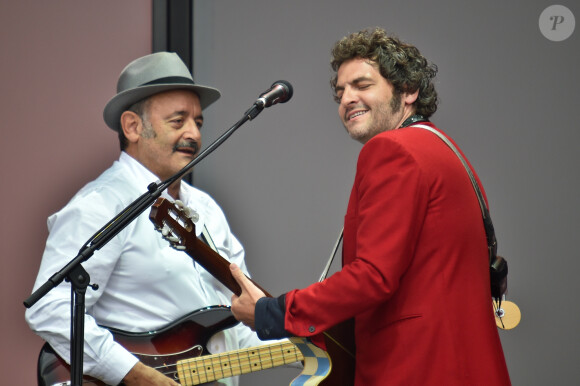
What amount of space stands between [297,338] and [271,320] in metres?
0.10

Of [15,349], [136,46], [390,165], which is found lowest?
[15,349]

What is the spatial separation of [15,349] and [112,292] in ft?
3.49

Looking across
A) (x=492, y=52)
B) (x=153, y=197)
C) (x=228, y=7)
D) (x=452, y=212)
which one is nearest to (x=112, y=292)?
(x=153, y=197)

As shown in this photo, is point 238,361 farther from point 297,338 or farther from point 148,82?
point 148,82

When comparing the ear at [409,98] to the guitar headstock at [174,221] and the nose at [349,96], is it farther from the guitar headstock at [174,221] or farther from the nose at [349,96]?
the guitar headstock at [174,221]

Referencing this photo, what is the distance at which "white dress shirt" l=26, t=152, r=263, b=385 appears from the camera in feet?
8.09

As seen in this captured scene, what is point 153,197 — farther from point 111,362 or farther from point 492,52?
point 492,52

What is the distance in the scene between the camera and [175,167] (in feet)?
9.59

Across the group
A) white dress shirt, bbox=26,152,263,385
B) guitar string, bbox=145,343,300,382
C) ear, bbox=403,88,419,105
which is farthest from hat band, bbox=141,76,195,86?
guitar string, bbox=145,343,300,382

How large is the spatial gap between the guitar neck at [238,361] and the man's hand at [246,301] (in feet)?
1.22

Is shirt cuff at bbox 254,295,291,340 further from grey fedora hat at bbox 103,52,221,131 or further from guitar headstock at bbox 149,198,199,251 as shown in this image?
grey fedora hat at bbox 103,52,221,131

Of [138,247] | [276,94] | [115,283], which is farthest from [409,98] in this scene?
[115,283]

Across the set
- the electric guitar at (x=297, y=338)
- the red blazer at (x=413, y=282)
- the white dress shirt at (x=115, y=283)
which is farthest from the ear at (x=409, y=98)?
the white dress shirt at (x=115, y=283)

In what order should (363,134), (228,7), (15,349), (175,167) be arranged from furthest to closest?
(228,7) → (15,349) → (175,167) → (363,134)
